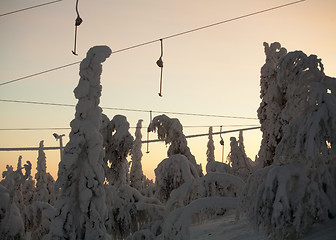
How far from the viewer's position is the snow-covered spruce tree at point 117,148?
18516 mm

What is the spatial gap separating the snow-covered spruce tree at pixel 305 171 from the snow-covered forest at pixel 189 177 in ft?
0.07

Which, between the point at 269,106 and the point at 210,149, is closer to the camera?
the point at 269,106

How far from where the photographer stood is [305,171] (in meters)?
9.46

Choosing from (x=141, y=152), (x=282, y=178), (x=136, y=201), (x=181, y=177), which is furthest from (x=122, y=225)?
(x=141, y=152)

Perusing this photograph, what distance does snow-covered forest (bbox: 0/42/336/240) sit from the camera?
368 inches

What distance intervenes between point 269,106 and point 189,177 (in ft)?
16.7

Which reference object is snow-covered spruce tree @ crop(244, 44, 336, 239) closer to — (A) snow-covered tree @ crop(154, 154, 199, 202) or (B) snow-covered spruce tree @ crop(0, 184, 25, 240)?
(A) snow-covered tree @ crop(154, 154, 199, 202)

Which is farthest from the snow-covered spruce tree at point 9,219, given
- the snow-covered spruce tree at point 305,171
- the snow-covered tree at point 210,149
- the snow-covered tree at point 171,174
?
the snow-covered tree at point 210,149

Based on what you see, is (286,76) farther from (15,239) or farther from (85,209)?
(15,239)

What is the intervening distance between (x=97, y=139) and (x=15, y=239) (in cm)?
726

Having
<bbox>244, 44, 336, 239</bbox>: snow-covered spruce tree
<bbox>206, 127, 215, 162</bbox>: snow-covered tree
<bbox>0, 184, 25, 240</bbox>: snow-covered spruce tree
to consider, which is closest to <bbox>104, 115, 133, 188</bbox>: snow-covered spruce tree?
<bbox>0, 184, 25, 240</bbox>: snow-covered spruce tree

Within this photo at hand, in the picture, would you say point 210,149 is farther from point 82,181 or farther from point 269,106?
point 82,181

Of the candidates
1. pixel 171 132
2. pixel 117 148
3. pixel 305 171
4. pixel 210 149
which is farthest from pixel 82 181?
pixel 210 149

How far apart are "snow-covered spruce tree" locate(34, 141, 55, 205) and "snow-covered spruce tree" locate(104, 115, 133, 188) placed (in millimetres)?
23861
